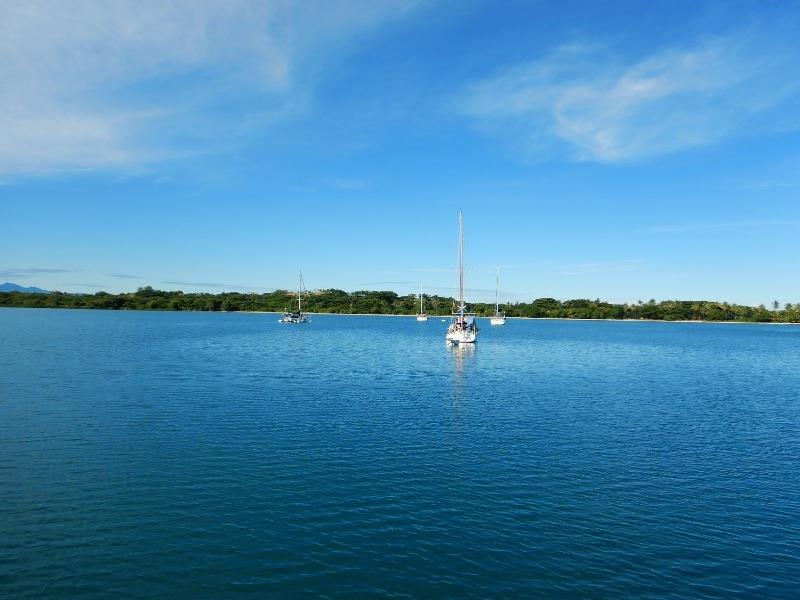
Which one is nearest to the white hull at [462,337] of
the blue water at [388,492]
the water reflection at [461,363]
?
the water reflection at [461,363]

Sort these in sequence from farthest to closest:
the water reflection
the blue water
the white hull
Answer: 1. the white hull
2. the water reflection
3. the blue water

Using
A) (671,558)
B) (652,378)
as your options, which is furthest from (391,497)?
(652,378)

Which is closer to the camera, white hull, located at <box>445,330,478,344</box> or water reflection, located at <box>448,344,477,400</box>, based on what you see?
water reflection, located at <box>448,344,477,400</box>

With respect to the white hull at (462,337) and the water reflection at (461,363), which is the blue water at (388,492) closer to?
the water reflection at (461,363)

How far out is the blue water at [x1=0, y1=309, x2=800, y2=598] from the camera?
57.6 ft

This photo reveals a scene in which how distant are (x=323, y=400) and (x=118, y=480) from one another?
23.2 metres

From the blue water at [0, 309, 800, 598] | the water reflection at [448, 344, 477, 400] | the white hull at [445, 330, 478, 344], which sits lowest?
the blue water at [0, 309, 800, 598]

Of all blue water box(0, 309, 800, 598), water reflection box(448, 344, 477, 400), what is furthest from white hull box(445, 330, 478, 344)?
blue water box(0, 309, 800, 598)

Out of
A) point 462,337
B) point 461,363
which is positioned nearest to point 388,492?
point 461,363

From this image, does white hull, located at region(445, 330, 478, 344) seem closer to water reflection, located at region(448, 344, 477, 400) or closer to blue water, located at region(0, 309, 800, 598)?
water reflection, located at region(448, 344, 477, 400)

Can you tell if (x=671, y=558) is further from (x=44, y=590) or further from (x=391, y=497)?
(x=44, y=590)

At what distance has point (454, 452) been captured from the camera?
1262 inches

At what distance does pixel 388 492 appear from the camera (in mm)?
25031

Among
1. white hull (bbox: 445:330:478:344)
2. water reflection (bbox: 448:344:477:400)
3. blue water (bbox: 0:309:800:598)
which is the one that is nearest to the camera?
blue water (bbox: 0:309:800:598)
